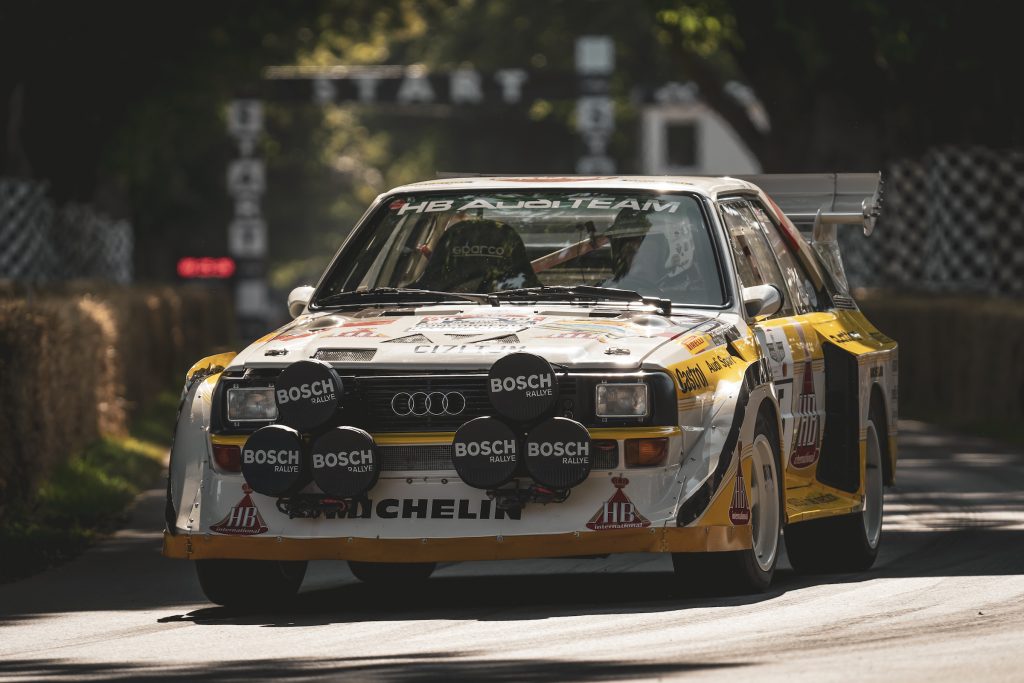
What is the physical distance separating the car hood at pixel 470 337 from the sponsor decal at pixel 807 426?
2.91 feet

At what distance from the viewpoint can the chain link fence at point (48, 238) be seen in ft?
89.2

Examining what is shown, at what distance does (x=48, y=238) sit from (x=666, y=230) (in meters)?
20.2

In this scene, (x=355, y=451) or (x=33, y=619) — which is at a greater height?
(x=355, y=451)

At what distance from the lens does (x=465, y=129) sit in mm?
75688

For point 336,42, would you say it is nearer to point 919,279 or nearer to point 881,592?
point 919,279

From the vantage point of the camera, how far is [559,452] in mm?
8609

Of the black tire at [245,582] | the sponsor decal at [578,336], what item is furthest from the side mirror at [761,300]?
the black tire at [245,582]

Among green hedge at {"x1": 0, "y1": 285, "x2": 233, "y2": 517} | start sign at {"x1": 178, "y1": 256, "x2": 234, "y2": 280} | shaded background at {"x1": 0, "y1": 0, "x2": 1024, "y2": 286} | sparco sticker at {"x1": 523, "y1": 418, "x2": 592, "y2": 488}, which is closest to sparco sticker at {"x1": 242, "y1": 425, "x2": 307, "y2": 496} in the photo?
sparco sticker at {"x1": 523, "y1": 418, "x2": 592, "y2": 488}

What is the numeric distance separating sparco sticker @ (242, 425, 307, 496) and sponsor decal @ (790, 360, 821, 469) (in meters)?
2.37

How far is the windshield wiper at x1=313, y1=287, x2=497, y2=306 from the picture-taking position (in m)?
9.83

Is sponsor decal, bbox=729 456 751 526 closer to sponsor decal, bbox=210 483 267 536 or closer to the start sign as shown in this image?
sponsor decal, bbox=210 483 267 536

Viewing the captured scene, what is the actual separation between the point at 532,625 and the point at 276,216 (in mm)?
66372

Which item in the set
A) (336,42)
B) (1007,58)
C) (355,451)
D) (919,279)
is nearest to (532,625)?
(355,451)

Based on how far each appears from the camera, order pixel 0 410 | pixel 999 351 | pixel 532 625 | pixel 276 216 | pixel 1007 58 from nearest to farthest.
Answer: pixel 532 625 → pixel 0 410 → pixel 999 351 → pixel 1007 58 → pixel 276 216
